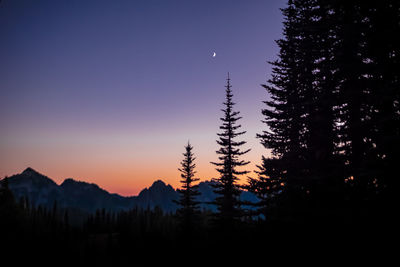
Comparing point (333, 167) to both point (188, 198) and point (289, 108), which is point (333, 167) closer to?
point (289, 108)

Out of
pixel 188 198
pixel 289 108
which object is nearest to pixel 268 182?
pixel 289 108

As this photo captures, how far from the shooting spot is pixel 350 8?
38.6 feet

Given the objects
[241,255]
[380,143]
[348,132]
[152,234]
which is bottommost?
[152,234]

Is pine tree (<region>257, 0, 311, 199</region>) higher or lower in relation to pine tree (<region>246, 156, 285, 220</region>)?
higher

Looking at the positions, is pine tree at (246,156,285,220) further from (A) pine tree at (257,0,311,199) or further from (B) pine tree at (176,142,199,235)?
(B) pine tree at (176,142,199,235)

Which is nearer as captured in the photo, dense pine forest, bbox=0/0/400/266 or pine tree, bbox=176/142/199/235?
dense pine forest, bbox=0/0/400/266

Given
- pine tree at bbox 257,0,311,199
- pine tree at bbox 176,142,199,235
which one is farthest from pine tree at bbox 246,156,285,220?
pine tree at bbox 176,142,199,235

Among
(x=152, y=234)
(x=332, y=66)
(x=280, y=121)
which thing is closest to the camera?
(x=332, y=66)

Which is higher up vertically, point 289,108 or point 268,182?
point 289,108

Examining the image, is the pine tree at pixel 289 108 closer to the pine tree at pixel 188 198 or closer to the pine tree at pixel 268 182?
the pine tree at pixel 268 182

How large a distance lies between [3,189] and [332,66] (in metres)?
59.6

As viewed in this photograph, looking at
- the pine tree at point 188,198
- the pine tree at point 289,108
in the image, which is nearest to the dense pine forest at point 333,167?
the pine tree at point 289,108

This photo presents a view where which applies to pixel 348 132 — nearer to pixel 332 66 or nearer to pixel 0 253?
pixel 332 66

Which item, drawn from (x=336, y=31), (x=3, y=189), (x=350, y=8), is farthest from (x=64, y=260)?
(x=3, y=189)
